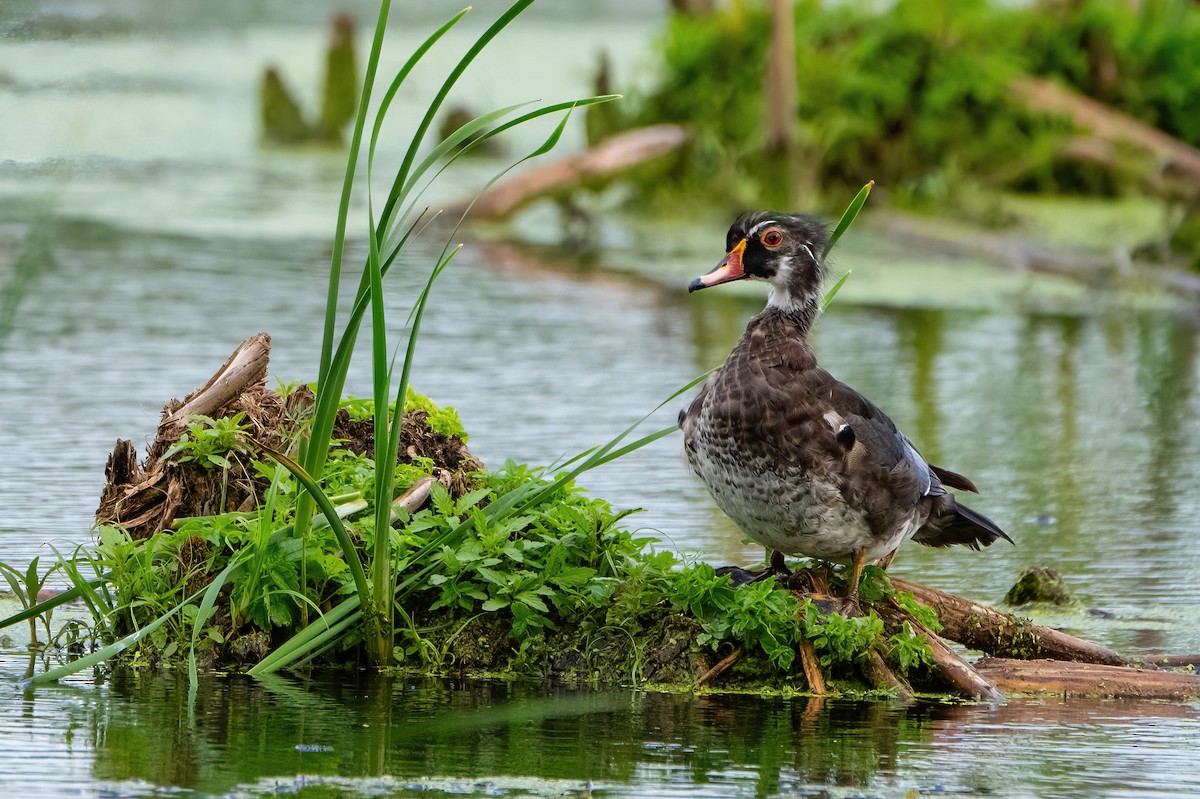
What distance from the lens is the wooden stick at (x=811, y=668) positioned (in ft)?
19.3

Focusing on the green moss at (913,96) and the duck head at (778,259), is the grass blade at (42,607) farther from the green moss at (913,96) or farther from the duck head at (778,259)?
the green moss at (913,96)

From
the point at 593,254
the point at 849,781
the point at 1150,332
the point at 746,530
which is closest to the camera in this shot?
the point at 849,781

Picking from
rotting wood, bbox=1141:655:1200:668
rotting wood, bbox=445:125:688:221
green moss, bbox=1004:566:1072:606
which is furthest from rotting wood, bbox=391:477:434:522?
rotting wood, bbox=445:125:688:221

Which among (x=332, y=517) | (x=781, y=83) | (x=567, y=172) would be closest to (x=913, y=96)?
(x=781, y=83)

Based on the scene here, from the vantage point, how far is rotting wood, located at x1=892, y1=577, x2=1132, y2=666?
626 cm

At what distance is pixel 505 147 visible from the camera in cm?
2595

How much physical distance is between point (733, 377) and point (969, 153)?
1522 centimetres

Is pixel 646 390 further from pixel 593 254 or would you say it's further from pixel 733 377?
pixel 593 254

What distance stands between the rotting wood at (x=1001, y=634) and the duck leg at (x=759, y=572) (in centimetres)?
Answer: 37

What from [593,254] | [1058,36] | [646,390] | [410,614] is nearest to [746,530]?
[410,614]

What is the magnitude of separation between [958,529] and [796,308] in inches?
38.5

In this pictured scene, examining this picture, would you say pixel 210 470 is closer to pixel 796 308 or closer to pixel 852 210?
pixel 796 308

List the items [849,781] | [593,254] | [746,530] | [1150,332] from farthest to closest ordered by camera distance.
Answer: [593,254]
[1150,332]
[746,530]
[849,781]

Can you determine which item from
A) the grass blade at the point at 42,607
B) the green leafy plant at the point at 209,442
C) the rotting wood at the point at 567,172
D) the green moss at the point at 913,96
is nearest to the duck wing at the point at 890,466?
the green leafy plant at the point at 209,442
